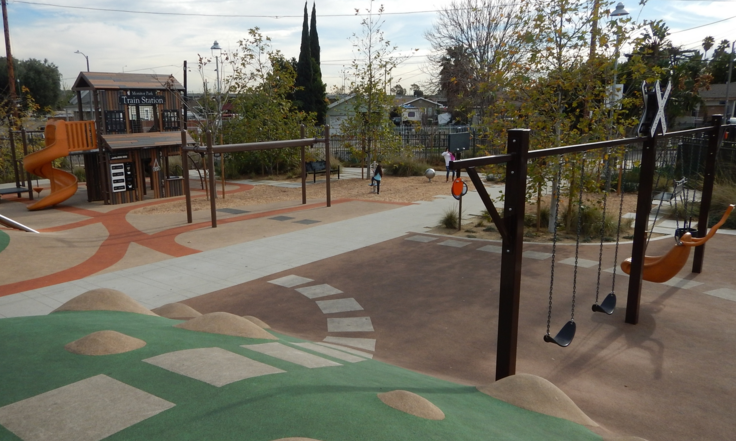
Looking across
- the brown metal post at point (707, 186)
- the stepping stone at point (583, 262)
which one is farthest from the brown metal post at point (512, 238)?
the brown metal post at point (707, 186)

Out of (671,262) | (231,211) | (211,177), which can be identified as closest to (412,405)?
(671,262)

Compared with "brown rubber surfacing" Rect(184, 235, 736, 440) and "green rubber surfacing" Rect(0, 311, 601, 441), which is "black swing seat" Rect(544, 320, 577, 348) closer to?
"brown rubber surfacing" Rect(184, 235, 736, 440)

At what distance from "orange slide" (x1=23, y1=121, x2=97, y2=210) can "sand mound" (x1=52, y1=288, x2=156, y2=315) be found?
14029 millimetres

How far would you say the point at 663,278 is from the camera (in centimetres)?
777

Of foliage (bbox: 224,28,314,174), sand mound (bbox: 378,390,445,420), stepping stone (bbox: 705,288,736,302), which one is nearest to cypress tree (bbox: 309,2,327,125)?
foliage (bbox: 224,28,314,174)

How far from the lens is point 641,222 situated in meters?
7.24

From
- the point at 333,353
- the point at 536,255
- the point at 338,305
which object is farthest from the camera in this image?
the point at 536,255

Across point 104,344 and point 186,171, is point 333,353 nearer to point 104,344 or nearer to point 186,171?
point 104,344

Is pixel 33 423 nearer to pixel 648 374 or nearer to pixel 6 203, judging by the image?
pixel 648 374

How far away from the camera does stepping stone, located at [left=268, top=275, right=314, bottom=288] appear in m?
9.41

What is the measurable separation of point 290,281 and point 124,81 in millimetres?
14255

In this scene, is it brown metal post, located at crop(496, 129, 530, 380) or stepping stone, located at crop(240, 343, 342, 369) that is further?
stepping stone, located at crop(240, 343, 342, 369)

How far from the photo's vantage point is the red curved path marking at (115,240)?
388 inches

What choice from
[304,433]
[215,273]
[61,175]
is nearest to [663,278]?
[304,433]
